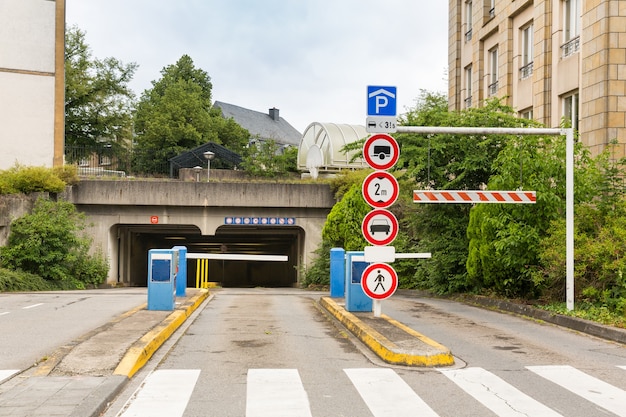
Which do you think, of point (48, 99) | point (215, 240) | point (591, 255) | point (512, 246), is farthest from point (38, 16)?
point (591, 255)

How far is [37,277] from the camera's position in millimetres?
28469

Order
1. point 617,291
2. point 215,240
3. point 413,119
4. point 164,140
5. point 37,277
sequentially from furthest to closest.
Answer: point 164,140 → point 215,240 → point 37,277 → point 413,119 → point 617,291

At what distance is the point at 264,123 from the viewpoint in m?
88.3

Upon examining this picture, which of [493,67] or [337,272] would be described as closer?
[337,272]

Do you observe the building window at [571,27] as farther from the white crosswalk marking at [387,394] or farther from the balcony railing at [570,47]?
the white crosswalk marking at [387,394]

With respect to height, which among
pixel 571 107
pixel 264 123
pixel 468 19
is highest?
pixel 264 123

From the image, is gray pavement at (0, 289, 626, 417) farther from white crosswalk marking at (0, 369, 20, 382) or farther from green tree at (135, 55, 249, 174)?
green tree at (135, 55, 249, 174)

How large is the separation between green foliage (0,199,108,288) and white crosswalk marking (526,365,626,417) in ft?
78.7

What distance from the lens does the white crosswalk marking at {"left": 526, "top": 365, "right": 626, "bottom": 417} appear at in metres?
6.82

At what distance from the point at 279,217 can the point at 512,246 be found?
18989mm

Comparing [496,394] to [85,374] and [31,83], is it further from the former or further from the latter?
[31,83]

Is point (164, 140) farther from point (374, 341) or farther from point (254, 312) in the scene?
point (374, 341)

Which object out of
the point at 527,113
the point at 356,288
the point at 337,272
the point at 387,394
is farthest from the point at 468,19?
the point at 387,394

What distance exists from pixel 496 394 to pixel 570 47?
17.3 m
